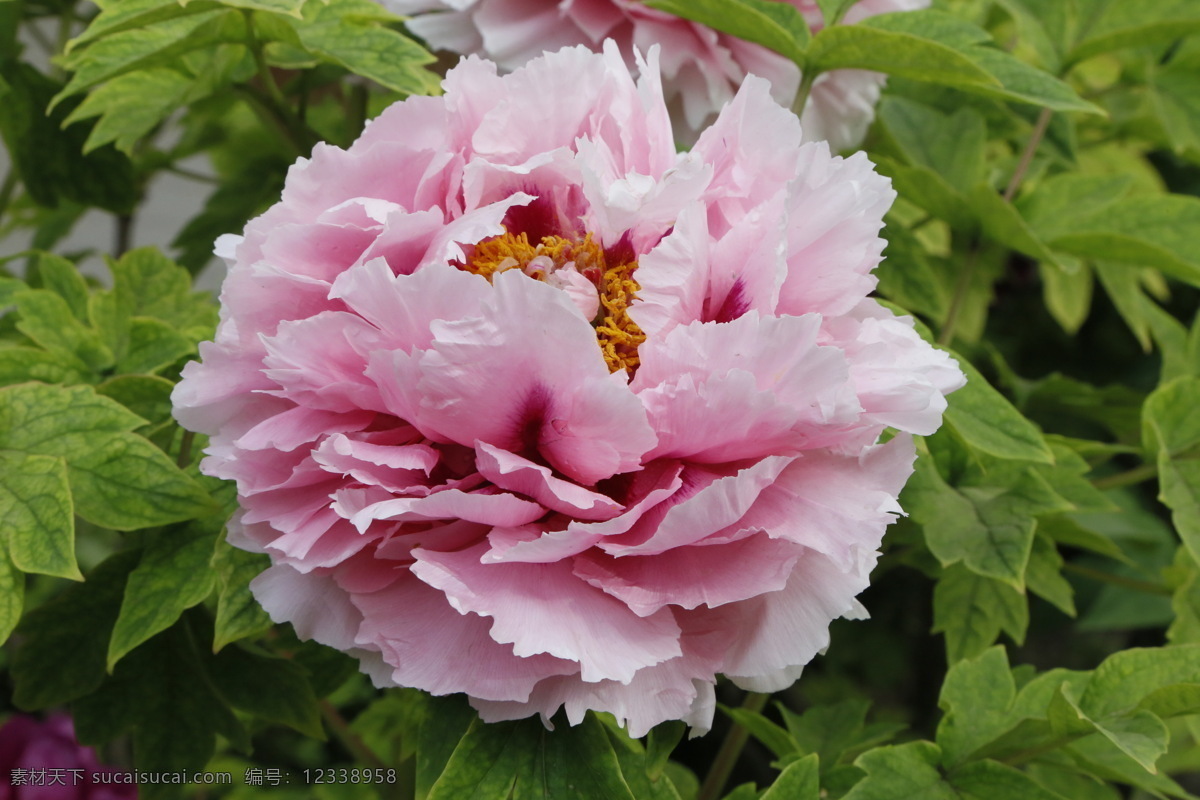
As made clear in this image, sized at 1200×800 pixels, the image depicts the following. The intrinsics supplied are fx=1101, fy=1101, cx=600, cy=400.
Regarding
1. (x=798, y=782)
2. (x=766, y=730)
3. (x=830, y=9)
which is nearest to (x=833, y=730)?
(x=766, y=730)

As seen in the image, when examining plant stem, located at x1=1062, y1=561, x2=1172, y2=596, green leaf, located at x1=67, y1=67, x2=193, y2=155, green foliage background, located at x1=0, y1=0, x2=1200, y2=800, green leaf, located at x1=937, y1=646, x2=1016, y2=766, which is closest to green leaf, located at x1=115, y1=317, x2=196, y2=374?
green foliage background, located at x1=0, y1=0, x2=1200, y2=800

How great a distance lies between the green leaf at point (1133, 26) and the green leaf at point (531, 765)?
56cm

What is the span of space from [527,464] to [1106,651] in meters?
1.34

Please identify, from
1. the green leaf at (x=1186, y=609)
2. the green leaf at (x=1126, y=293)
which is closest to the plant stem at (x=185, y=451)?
the green leaf at (x=1186, y=609)

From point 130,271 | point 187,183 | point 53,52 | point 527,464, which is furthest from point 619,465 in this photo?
point 187,183

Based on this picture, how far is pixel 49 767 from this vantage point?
78 centimetres

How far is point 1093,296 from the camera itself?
4.73ft

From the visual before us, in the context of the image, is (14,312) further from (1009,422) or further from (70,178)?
(1009,422)

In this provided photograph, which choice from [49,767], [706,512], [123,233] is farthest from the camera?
[123,233]

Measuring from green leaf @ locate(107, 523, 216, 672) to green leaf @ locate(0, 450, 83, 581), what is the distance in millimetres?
44

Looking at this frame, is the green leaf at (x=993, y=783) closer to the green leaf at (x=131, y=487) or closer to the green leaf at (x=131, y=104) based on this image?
the green leaf at (x=131, y=487)

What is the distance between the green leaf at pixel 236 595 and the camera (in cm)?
45

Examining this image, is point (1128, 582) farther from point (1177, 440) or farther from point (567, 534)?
point (567, 534)

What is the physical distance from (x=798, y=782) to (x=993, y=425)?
0.61ft
